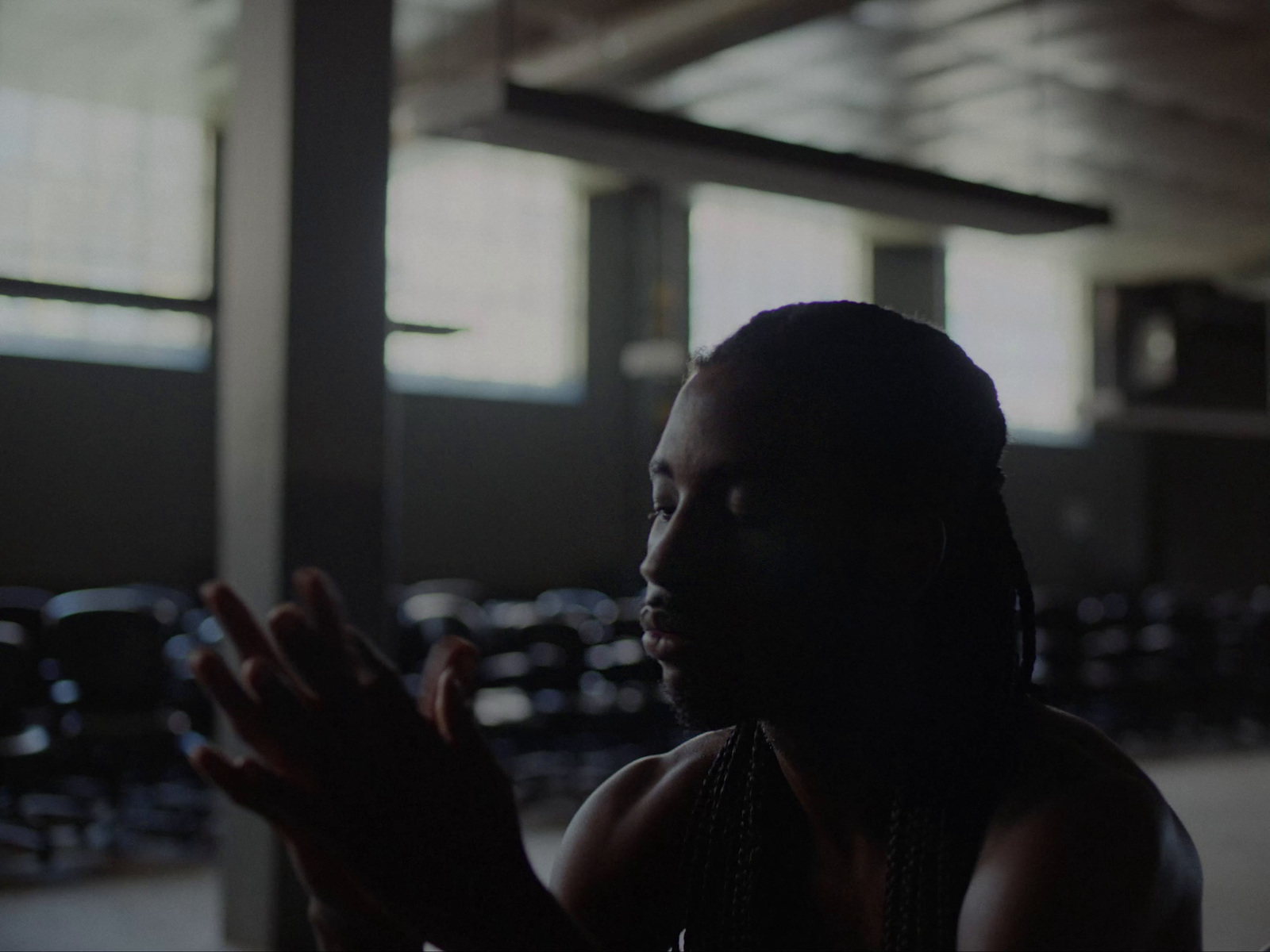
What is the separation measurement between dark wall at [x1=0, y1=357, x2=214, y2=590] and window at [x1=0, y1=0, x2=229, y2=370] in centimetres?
17

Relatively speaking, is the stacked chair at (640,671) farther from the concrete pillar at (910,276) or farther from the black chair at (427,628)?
the concrete pillar at (910,276)

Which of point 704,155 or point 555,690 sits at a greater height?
point 704,155

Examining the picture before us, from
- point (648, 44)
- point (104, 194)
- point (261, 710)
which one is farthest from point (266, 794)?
point (104, 194)

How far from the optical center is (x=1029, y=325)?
1232 centimetres

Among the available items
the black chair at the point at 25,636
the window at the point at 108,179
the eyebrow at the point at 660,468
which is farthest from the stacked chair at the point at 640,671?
the eyebrow at the point at 660,468

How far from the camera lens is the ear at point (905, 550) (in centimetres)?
77

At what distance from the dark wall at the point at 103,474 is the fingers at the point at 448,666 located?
24.8 ft

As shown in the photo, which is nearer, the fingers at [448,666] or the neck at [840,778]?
the fingers at [448,666]

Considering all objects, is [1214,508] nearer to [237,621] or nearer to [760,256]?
[760,256]

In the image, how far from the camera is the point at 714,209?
33.9 feet

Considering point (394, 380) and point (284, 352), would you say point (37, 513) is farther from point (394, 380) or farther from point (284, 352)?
point (284, 352)

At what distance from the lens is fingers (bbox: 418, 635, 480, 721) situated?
0.63 metres

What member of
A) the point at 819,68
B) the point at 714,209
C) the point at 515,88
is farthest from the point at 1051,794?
the point at 714,209

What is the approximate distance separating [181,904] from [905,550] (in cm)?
433
